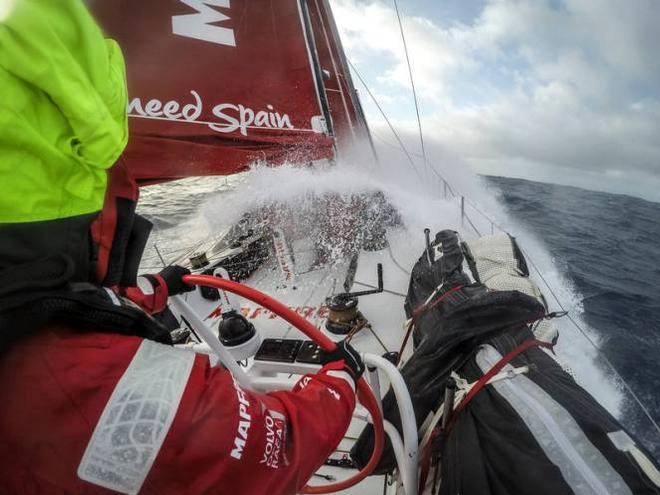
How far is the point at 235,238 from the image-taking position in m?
4.29

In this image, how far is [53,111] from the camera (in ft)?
1.62

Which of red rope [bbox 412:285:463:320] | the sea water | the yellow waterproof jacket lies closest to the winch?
red rope [bbox 412:285:463:320]

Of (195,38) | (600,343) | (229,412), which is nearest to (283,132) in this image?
(195,38)

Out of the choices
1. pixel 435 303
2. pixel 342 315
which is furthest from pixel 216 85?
pixel 435 303

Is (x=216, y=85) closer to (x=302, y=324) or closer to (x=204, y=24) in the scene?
(x=204, y=24)

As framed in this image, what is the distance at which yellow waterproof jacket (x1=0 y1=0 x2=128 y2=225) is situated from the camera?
447 mm

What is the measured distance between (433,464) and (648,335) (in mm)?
5543

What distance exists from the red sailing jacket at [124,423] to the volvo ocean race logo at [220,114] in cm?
232

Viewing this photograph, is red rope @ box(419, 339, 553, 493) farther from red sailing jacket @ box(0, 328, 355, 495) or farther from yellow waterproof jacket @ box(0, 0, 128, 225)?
yellow waterproof jacket @ box(0, 0, 128, 225)

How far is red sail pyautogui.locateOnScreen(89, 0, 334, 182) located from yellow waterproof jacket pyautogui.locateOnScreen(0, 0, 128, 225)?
205cm

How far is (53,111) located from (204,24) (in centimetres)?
265

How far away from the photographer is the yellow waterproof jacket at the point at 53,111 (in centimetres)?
45

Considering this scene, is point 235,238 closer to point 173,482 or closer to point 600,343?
point 173,482

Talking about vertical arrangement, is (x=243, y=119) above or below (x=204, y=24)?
below
